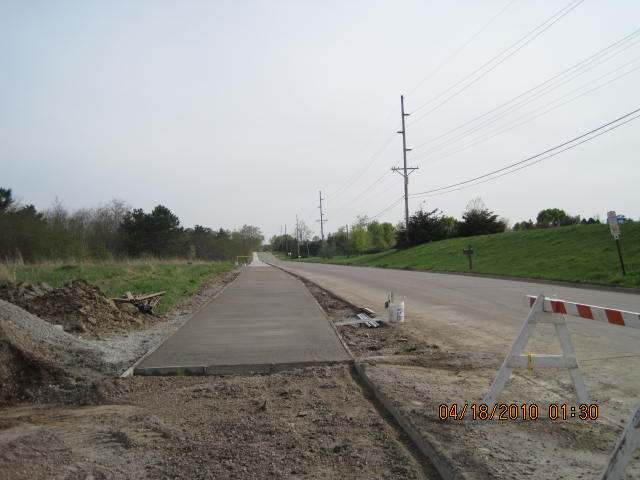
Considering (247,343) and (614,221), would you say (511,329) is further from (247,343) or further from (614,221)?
(614,221)

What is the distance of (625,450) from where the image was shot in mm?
3293

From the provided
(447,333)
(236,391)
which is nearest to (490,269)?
(447,333)

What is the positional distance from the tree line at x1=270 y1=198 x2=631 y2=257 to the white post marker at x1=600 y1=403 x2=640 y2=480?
2045 inches

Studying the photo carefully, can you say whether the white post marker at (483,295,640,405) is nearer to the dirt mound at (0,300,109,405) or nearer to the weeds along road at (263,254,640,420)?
the weeds along road at (263,254,640,420)

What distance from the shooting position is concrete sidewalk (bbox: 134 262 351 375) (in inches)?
323

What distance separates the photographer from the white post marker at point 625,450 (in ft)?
10.8

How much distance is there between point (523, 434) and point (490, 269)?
1166 inches

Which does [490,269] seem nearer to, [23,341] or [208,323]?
[208,323]

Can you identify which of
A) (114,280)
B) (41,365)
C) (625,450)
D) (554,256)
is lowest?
(41,365)

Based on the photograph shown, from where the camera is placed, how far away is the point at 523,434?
16.1 feet

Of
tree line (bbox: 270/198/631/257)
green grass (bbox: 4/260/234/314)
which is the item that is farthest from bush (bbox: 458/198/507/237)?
green grass (bbox: 4/260/234/314)

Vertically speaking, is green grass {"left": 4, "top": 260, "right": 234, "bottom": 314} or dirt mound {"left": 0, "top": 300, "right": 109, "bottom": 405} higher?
green grass {"left": 4, "top": 260, "right": 234, "bottom": 314}

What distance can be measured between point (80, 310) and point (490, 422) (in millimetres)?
10051

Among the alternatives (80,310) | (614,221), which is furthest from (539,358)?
(614,221)
